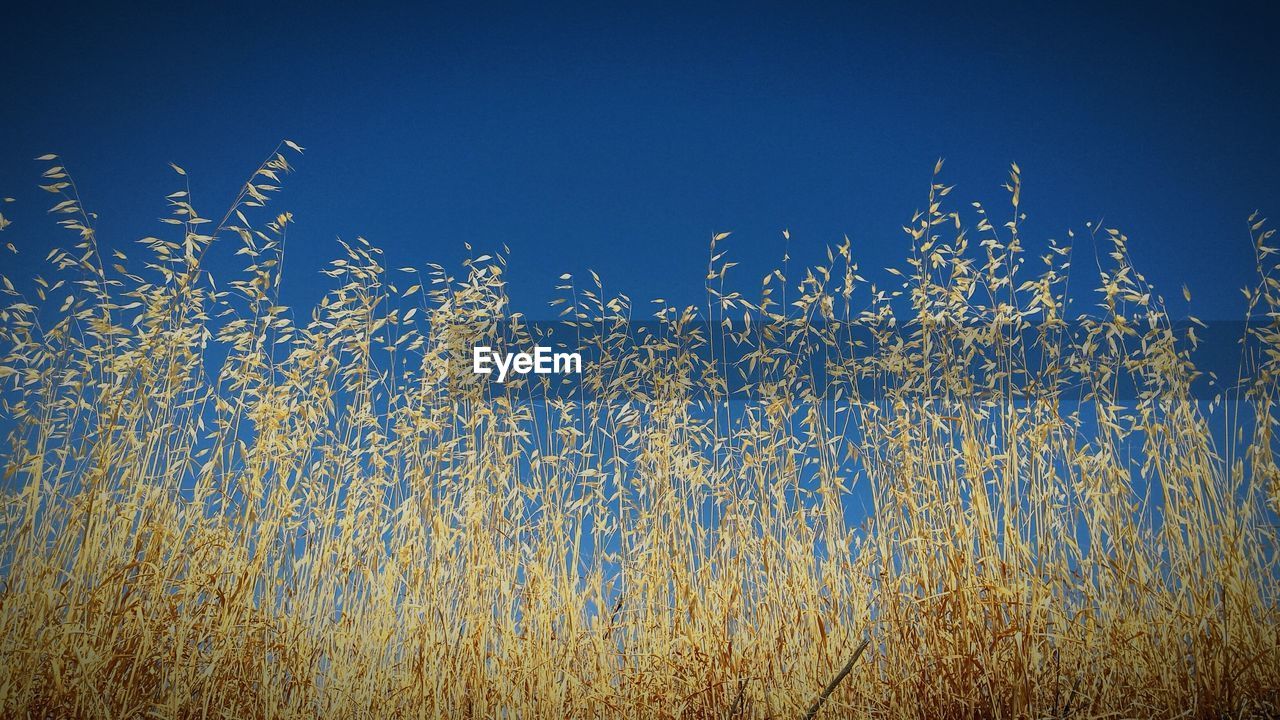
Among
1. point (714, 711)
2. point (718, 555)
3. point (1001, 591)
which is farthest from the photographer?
point (718, 555)

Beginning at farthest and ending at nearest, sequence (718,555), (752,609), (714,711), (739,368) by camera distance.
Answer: (739,368), (718,555), (752,609), (714,711)

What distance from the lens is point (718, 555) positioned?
1.55 m

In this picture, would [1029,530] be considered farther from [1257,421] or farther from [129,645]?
[129,645]

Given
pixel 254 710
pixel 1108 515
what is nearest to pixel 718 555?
pixel 1108 515

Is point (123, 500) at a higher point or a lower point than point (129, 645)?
higher

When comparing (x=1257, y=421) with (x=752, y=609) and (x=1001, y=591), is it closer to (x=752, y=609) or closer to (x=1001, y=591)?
(x=1001, y=591)

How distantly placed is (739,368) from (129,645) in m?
1.49

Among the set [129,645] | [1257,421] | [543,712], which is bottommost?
[543,712]

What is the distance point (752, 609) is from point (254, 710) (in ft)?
3.20

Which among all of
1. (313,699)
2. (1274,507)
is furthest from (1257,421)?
(313,699)

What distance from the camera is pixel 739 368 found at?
6.26 feet

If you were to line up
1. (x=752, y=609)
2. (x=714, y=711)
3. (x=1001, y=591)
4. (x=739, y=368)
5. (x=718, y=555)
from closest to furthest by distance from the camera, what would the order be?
(x=1001, y=591) < (x=714, y=711) < (x=752, y=609) < (x=718, y=555) < (x=739, y=368)

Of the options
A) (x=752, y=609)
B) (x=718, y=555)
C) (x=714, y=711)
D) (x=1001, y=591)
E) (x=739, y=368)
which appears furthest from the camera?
(x=739, y=368)

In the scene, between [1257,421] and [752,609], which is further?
[1257,421]
